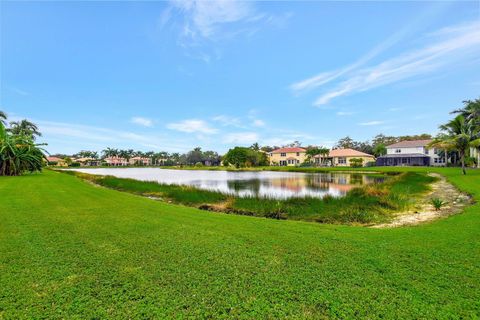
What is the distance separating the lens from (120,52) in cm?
2988

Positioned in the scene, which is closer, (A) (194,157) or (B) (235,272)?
(B) (235,272)

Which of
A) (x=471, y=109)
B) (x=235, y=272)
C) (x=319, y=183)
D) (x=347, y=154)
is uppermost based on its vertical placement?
(x=471, y=109)

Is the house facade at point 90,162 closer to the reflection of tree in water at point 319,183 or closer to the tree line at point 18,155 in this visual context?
the tree line at point 18,155

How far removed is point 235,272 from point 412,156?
64040mm

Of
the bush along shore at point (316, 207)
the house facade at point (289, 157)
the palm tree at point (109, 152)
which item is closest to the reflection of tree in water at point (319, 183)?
the bush along shore at point (316, 207)

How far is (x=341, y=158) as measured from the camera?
232ft

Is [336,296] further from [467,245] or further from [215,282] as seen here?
[467,245]

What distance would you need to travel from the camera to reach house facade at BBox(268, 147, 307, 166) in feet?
263

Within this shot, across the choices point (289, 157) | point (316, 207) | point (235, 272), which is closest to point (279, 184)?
point (316, 207)

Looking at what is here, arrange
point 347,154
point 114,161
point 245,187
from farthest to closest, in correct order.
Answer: point 114,161
point 347,154
point 245,187

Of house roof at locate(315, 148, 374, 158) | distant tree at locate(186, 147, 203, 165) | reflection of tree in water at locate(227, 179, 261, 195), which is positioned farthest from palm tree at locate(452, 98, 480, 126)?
distant tree at locate(186, 147, 203, 165)

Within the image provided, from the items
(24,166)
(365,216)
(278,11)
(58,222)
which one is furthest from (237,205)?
(24,166)

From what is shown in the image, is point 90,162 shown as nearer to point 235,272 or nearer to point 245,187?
point 245,187

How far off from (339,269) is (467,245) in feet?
9.67
